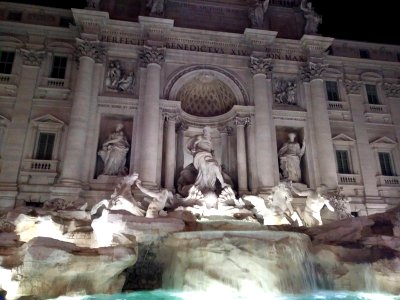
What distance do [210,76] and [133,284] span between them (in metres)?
12.6

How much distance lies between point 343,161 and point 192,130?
937cm

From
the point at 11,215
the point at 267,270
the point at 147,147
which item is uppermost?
the point at 147,147

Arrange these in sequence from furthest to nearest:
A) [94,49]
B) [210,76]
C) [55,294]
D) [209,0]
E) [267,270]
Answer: [209,0] → [210,76] → [94,49] → [267,270] → [55,294]

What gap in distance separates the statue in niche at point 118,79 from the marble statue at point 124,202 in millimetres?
7354

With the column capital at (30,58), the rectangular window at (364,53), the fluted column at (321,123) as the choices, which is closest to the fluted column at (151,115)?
the column capital at (30,58)

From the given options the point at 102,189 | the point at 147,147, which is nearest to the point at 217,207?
the point at 147,147

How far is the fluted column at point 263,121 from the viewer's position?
704 inches

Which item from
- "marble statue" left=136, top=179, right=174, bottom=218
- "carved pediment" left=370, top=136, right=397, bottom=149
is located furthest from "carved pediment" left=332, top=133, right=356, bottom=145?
"marble statue" left=136, top=179, right=174, bottom=218

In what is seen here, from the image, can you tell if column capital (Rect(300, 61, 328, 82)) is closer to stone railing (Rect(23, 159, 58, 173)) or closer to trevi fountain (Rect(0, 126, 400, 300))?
trevi fountain (Rect(0, 126, 400, 300))

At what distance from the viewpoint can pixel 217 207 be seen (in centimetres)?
1561

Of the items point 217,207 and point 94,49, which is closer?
point 217,207

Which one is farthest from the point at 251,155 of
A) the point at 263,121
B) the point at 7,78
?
the point at 7,78

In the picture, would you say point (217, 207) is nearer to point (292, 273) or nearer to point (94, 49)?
point (292, 273)

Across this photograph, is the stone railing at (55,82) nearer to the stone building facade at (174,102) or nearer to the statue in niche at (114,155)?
the stone building facade at (174,102)
